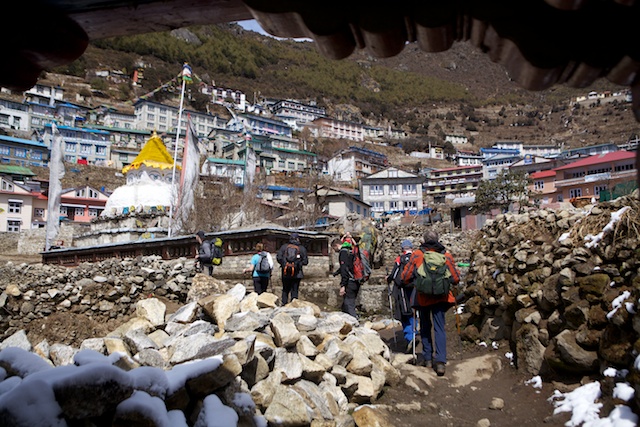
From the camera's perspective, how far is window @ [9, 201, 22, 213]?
49625mm

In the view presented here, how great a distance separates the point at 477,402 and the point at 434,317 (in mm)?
1289

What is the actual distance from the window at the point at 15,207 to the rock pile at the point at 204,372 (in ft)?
177

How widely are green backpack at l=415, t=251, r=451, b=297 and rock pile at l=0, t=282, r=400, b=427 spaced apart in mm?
1172

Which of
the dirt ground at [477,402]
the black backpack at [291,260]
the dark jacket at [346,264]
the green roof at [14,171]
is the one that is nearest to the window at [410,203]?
the green roof at [14,171]

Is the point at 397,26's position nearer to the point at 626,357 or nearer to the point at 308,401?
the point at 308,401

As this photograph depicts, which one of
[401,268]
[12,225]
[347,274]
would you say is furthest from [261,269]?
[12,225]

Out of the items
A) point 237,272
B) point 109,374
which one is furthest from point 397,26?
point 237,272

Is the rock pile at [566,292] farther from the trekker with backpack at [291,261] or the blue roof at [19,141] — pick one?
the blue roof at [19,141]

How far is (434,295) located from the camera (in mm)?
6430

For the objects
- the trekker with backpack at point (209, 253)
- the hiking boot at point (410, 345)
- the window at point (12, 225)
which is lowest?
the hiking boot at point (410, 345)

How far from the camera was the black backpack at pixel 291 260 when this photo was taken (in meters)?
9.43

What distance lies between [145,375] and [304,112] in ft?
426

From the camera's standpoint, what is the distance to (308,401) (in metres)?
4.68

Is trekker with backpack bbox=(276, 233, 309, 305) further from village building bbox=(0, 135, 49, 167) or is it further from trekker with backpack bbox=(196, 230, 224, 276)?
village building bbox=(0, 135, 49, 167)
